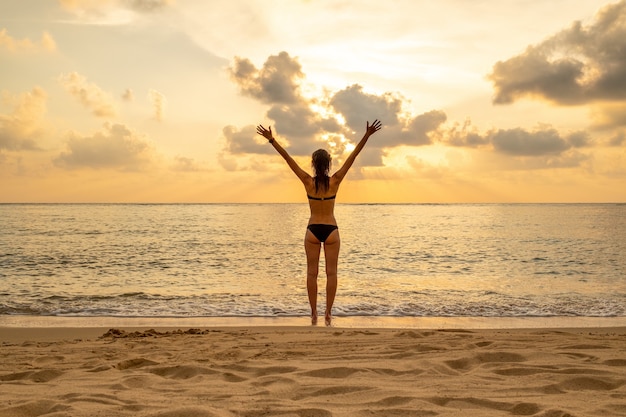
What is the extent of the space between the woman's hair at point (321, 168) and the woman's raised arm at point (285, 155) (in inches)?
6.9

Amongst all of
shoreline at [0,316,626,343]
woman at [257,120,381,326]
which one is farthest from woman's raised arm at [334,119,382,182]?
shoreline at [0,316,626,343]

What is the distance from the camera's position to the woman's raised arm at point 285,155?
7.80 metres

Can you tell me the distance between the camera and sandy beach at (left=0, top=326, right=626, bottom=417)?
3.61m

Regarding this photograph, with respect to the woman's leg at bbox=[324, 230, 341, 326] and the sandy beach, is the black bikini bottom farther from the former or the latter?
the sandy beach

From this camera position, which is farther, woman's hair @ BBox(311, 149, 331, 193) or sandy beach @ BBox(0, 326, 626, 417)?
woman's hair @ BBox(311, 149, 331, 193)

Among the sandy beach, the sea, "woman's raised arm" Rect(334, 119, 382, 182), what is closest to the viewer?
the sandy beach

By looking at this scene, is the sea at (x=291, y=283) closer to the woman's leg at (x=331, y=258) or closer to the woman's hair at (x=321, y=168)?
the woman's leg at (x=331, y=258)

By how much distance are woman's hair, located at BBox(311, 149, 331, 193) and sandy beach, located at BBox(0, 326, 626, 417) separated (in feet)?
7.48

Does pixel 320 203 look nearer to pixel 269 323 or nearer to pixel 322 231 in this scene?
pixel 322 231

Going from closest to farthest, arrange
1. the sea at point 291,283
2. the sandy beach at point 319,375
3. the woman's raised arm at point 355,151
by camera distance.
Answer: the sandy beach at point 319,375 < the woman's raised arm at point 355,151 < the sea at point 291,283

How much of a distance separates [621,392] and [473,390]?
1.12 m

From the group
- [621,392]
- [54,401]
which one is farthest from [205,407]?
[621,392]

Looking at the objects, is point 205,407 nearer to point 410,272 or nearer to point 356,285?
point 356,285

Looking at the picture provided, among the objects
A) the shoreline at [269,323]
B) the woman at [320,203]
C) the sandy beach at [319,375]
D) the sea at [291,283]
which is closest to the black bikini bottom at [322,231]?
the woman at [320,203]
